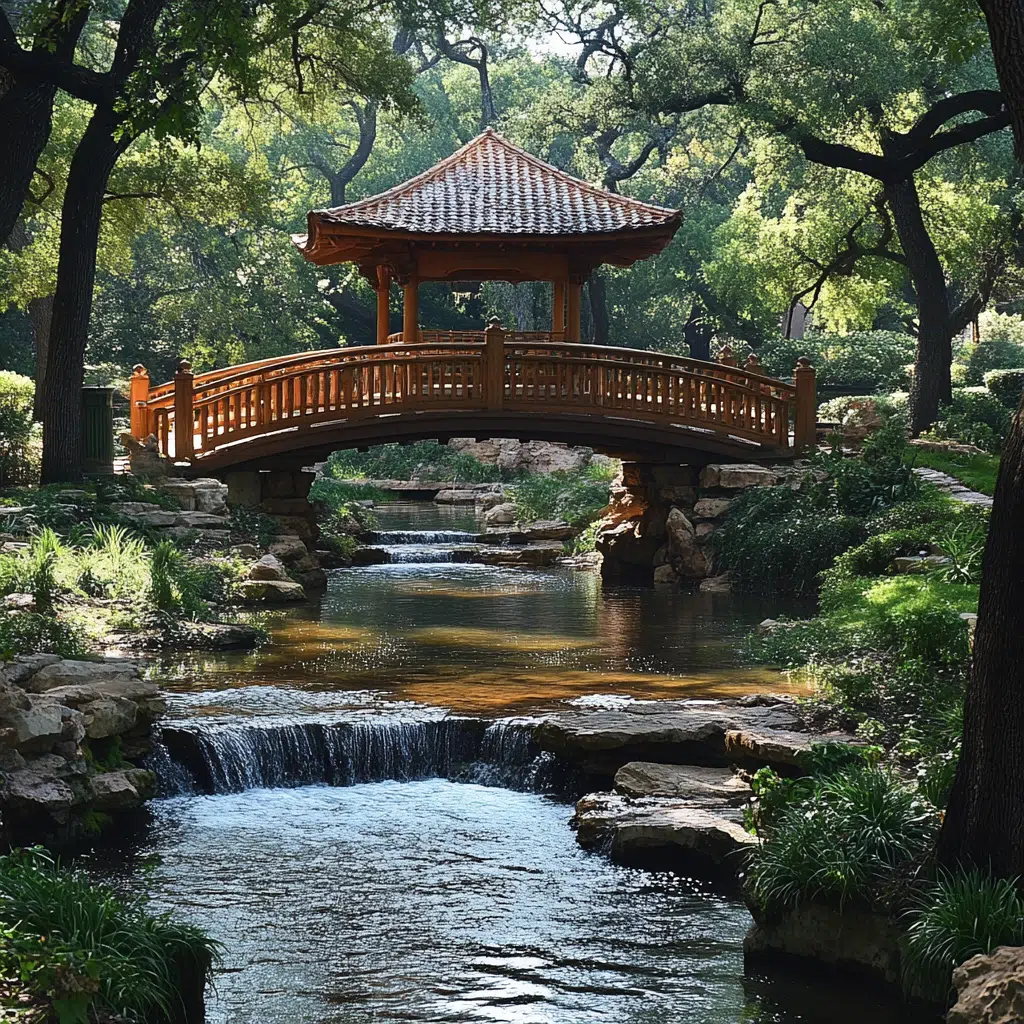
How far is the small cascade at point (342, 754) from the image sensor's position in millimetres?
10234

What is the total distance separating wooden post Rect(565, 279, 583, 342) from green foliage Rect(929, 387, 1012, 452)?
581 centimetres

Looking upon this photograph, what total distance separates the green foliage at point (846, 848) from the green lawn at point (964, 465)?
1163 cm

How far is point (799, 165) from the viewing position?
90.3 feet

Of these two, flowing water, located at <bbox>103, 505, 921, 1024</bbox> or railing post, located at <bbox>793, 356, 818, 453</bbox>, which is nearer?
flowing water, located at <bbox>103, 505, 921, 1024</bbox>

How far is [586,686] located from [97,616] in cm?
468

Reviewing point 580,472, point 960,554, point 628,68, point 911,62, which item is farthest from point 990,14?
point 580,472

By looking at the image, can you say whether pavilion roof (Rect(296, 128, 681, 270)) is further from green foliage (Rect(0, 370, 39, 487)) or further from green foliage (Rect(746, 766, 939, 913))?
green foliage (Rect(746, 766, 939, 913))

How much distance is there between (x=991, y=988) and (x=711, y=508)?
15.3 meters

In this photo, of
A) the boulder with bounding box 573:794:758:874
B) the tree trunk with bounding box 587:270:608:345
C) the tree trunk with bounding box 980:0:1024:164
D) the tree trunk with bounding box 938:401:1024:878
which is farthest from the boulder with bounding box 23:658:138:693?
the tree trunk with bounding box 587:270:608:345

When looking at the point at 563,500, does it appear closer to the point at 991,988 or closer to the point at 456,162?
the point at 456,162

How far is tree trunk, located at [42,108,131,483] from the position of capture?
1834 centimetres

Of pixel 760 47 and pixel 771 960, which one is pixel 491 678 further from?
pixel 760 47

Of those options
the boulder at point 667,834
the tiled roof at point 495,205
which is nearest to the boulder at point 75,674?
the boulder at point 667,834

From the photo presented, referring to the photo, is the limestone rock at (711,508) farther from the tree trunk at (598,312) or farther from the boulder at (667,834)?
the tree trunk at (598,312)
